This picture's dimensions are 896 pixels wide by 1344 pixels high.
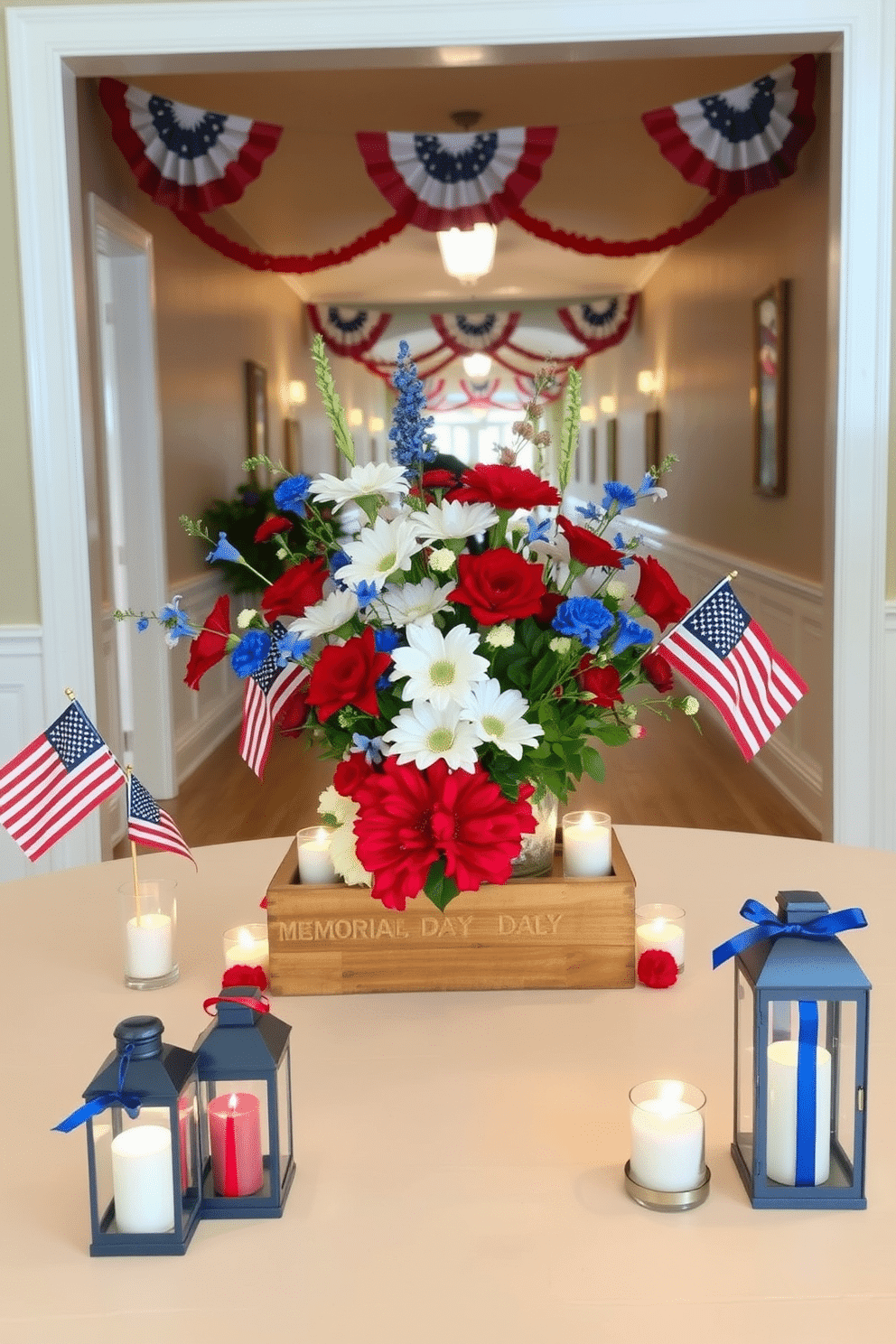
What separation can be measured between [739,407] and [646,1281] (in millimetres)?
5958

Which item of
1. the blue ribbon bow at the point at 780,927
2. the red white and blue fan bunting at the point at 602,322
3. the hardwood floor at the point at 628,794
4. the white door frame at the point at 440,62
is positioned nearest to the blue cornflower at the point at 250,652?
the blue ribbon bow at the point at 780,927

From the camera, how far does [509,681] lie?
1.34 m

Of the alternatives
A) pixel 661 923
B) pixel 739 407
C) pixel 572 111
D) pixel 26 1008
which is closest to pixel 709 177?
pixel 572 111

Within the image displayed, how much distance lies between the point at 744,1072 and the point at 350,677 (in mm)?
499

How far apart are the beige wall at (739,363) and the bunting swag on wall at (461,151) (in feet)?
1.20

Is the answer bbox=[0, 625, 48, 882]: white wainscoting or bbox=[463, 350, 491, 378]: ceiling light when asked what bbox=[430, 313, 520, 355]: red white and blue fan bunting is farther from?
bbox=[0, 625, 48, 882]: white wainscoting

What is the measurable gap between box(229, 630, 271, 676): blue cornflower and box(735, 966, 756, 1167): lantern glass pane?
0.56 m

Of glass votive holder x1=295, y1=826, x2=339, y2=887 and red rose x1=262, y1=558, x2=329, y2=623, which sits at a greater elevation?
red rose x1=262, y1=558, x2=329, y2=623

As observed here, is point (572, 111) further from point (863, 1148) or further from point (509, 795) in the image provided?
point (863, 1148)

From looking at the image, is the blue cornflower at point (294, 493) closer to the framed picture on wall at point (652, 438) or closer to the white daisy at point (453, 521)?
Answer: the white daisy at point (453, 521)

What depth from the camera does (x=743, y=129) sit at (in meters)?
4.14

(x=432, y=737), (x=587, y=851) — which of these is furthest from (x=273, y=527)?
(x=587, y=851)

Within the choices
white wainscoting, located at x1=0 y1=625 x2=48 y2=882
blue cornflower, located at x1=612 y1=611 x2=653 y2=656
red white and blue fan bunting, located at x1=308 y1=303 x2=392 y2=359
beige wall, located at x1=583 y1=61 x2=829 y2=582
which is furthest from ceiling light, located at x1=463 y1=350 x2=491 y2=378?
blue cornflower, located at x1=612 y1=611 x2=653 y2=656

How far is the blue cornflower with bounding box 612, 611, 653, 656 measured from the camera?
1316mm
